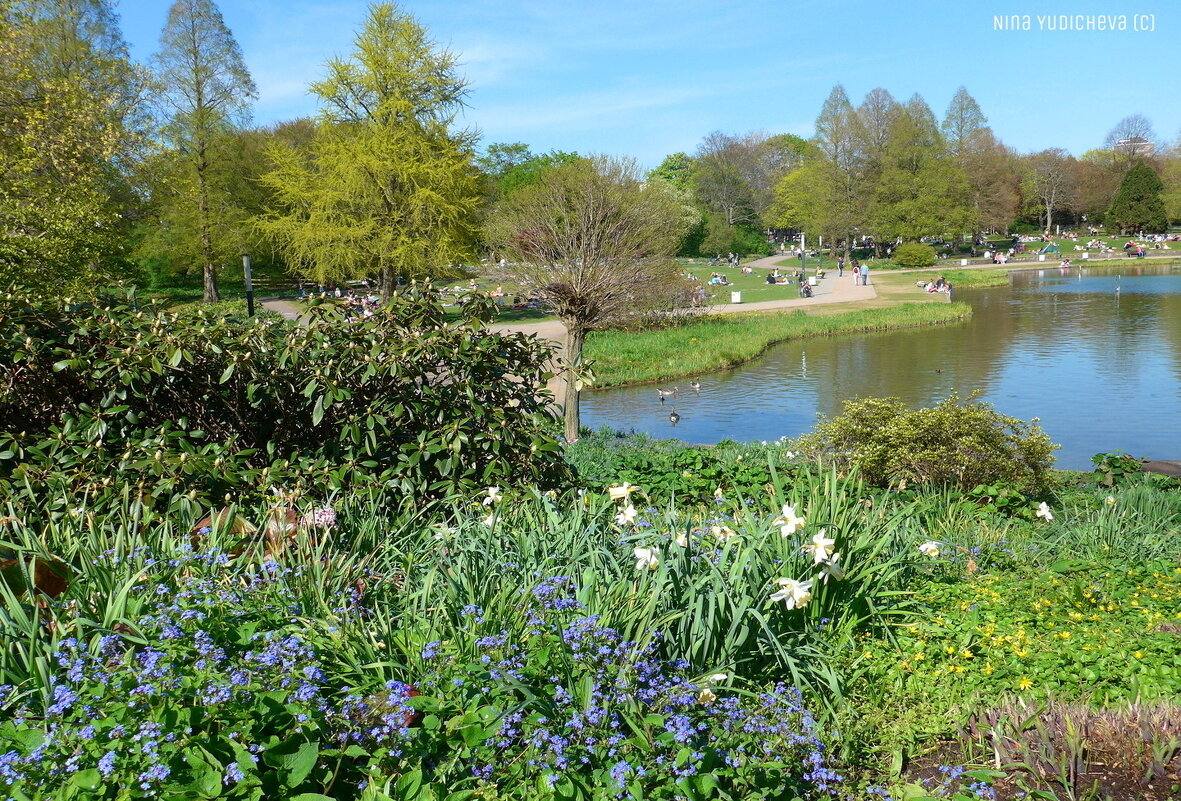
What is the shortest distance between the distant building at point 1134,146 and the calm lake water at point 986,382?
69232 mm

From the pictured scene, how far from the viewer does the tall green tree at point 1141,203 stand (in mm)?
74938

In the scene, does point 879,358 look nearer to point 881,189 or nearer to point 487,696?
point 487,696

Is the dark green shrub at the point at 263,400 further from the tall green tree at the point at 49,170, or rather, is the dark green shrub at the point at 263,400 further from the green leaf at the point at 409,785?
the tall green tree at the point at 49,170

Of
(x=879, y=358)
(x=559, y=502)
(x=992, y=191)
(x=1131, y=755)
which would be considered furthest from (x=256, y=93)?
(x=992, y=191)

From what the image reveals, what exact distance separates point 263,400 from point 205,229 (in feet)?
102

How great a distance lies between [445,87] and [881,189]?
116 ft

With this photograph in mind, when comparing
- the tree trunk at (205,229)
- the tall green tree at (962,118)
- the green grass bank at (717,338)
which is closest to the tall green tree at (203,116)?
the tree trunk at (205,229)

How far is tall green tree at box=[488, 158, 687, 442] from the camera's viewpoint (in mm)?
13031

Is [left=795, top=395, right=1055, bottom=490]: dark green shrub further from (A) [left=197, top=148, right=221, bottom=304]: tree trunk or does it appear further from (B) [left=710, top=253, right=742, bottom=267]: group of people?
(B) [left=710, top=253, right=742, bottom=267]: group of people

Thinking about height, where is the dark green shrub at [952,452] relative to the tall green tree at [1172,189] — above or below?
below

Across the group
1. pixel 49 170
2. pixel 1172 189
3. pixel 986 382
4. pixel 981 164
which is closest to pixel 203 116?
pixel 49 170

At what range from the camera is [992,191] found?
63594 mm

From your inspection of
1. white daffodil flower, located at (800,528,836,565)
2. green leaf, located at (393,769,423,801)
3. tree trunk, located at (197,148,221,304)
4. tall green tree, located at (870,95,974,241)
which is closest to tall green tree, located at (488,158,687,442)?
white daffodil flower, located at (800,528,836,565)

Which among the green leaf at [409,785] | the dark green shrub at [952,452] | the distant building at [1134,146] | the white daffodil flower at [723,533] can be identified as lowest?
the dark green shrub at [952,452]
